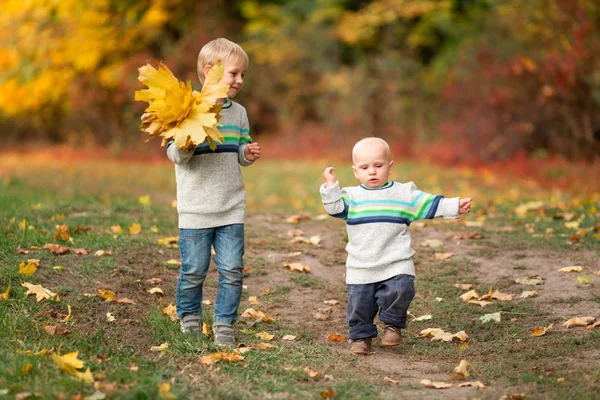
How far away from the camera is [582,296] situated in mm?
5387

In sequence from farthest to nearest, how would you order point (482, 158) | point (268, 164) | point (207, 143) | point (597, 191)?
point (268, 164) < point (482, 158) < point (597, 191) < point (207, 143)

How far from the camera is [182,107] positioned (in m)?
4.39

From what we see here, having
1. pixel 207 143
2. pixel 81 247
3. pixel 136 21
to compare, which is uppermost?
pixel 136 21

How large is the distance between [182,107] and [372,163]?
1.15 meters

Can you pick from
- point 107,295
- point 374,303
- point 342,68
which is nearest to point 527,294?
point 374,303

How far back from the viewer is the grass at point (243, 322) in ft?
12.6

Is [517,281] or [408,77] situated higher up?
[408,77]

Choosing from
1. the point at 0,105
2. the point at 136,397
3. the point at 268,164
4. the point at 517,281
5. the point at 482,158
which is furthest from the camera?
the point at 0,105

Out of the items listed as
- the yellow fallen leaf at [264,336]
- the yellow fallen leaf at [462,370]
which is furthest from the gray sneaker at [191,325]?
the yellow fallen leaf at [462,370]

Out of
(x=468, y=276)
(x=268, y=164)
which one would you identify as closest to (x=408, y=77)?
(x=268, y=164)

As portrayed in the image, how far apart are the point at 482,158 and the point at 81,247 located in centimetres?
1129

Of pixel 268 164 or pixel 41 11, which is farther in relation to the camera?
pixel 41 11

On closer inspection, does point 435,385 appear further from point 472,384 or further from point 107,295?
point 107,295

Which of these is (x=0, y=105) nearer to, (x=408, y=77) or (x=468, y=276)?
(x=408, y=77)
